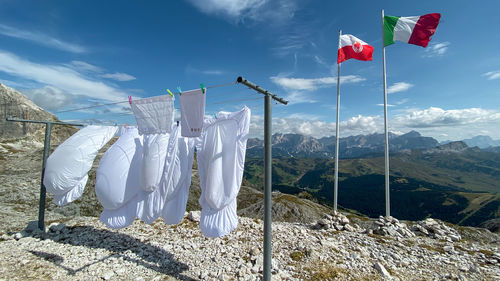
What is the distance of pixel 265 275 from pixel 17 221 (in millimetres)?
14056

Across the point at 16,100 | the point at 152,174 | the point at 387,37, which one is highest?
the point at 16,100

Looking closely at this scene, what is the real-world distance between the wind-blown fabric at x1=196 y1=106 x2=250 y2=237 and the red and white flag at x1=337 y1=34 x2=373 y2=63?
352 inches

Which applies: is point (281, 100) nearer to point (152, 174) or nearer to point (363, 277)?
point (152, 174)

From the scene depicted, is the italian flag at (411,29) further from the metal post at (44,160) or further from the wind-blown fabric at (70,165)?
the metal post at (44,160)

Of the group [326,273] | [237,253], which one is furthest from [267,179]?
[237,253]

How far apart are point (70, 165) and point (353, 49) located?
13621 mm

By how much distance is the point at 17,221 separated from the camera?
38.7ft

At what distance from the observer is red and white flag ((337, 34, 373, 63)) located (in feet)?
39.4

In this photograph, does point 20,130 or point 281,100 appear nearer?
point 281,100

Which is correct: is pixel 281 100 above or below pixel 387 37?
below

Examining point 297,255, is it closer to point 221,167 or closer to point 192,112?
point 221,167

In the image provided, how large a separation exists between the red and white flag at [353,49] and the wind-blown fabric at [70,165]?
39.8ft

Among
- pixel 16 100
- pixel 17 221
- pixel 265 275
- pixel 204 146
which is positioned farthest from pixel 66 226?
pixel 16 100

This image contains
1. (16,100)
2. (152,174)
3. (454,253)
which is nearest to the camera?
(152,174)
